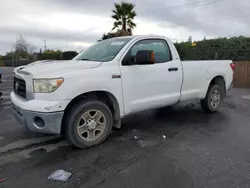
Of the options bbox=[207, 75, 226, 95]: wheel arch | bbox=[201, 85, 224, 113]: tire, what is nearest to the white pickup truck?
bbox=[201, 85, 224, 113]: tire

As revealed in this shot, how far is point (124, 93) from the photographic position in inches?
168

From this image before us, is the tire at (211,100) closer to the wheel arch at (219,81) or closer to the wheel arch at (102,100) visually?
the wheel arch at (219,81)

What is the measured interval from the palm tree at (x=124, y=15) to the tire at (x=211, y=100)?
18.3m

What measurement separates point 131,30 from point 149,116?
62.5 feet

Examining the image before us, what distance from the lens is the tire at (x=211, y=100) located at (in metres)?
6.15

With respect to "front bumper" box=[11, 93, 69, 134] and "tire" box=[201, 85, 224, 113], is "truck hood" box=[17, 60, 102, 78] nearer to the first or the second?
"front bumper" box=[11, 93, 69, 134]

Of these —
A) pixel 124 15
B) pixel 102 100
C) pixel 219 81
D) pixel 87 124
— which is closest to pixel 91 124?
pixel 87 124

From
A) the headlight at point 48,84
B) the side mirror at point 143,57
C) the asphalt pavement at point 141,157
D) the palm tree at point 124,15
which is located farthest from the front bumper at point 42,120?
the palm tree at point 124,15

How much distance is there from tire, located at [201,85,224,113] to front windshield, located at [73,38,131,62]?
275 cm

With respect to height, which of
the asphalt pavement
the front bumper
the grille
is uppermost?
the grille

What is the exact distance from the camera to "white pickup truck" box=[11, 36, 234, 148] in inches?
141

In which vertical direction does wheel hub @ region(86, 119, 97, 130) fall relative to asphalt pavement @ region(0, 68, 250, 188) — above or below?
above

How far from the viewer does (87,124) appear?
13.0 feet

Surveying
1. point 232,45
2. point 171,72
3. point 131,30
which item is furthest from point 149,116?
point 131,30
